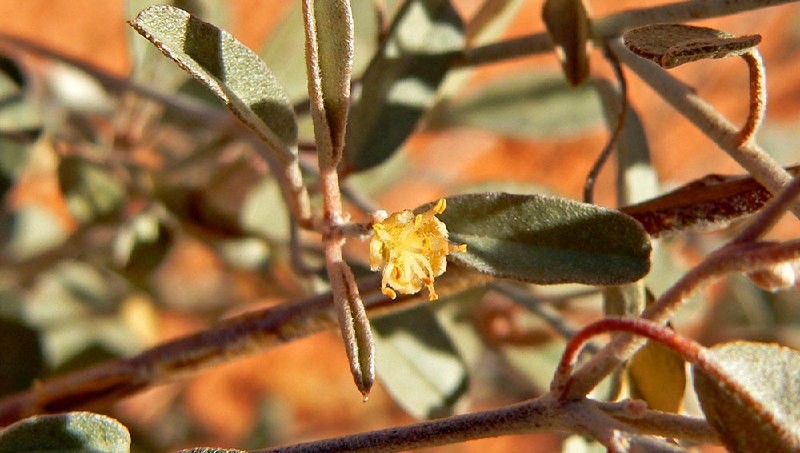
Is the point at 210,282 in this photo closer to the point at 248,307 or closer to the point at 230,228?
the point at 248,307

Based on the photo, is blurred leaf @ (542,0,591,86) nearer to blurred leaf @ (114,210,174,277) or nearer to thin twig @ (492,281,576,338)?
thin twig @ (492,281,576,338)

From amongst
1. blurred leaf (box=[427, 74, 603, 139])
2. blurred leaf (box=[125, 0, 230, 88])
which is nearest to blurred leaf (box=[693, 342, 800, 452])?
blurred leaf (box=[125, 0, 230, 88])

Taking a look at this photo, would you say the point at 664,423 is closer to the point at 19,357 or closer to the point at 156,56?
the point at 156,56

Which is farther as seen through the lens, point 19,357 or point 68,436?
point 19,357

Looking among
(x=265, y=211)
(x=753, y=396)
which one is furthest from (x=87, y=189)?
(x=753, y=396)

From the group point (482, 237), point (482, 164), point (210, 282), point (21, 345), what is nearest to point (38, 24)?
point (210, 282)
